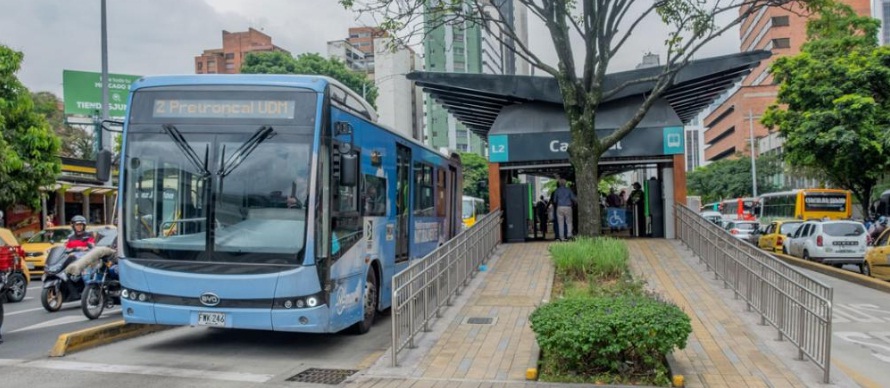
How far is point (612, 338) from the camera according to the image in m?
6.74

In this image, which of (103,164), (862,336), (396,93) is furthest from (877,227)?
(396,93)

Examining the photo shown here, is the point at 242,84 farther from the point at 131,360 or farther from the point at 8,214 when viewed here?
the point at 8,214

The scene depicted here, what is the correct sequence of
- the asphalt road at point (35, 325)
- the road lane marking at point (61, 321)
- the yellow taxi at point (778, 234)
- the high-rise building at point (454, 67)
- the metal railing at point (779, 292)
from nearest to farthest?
1. the metal railing at point (779, 292)
2. the asphalt road at point (35, 325)
3. the road lane marking at point (61, 321)
4. the yellow taxi at point (778, 234)
5. the high-rise building at point (454, 67)

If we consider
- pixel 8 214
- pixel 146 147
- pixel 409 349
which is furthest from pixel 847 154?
pixel 8 214

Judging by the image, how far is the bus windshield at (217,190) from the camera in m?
A: 7.95

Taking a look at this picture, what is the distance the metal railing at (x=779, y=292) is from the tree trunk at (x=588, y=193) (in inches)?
94.5

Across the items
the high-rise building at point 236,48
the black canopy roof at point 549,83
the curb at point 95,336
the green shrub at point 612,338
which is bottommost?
the curb at point 95,336

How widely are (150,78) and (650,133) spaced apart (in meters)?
14.5

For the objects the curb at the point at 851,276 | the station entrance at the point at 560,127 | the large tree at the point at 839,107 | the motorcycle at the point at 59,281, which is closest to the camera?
the motorcycle at the point at 59,281

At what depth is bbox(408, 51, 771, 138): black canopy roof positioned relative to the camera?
744 inches

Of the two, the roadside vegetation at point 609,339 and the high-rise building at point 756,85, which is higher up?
the high-rise building at point 756,85

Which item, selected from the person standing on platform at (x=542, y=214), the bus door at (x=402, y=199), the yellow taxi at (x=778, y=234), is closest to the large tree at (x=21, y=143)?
the bus door at (x=402, y=199)

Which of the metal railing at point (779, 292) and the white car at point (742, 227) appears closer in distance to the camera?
the metal railing at point (779, 292)

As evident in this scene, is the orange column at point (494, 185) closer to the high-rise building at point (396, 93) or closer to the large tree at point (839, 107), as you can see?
the large tree at point (839, 107)
